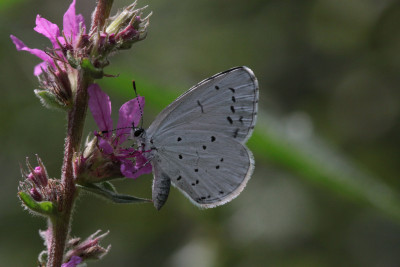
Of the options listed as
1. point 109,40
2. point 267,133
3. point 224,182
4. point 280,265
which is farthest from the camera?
point 280,265

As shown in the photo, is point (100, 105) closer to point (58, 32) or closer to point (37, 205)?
point (58, 32)

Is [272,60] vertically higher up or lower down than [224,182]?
lower down

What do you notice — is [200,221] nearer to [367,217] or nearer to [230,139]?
[367,217]

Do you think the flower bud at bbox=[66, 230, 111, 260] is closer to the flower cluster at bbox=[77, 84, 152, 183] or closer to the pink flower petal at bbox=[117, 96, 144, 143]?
the flower cluster at bbox=[77, 84, 152, 183]

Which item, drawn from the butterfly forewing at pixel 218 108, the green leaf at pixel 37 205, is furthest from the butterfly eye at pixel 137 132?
the green leaf at pixel 37 205

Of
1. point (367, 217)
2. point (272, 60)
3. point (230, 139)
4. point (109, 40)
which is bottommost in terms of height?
point (367, 217)

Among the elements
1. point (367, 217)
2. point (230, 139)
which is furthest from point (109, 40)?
point (367, 217)

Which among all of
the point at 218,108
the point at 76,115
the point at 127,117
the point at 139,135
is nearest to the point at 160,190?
the point at 139,135
